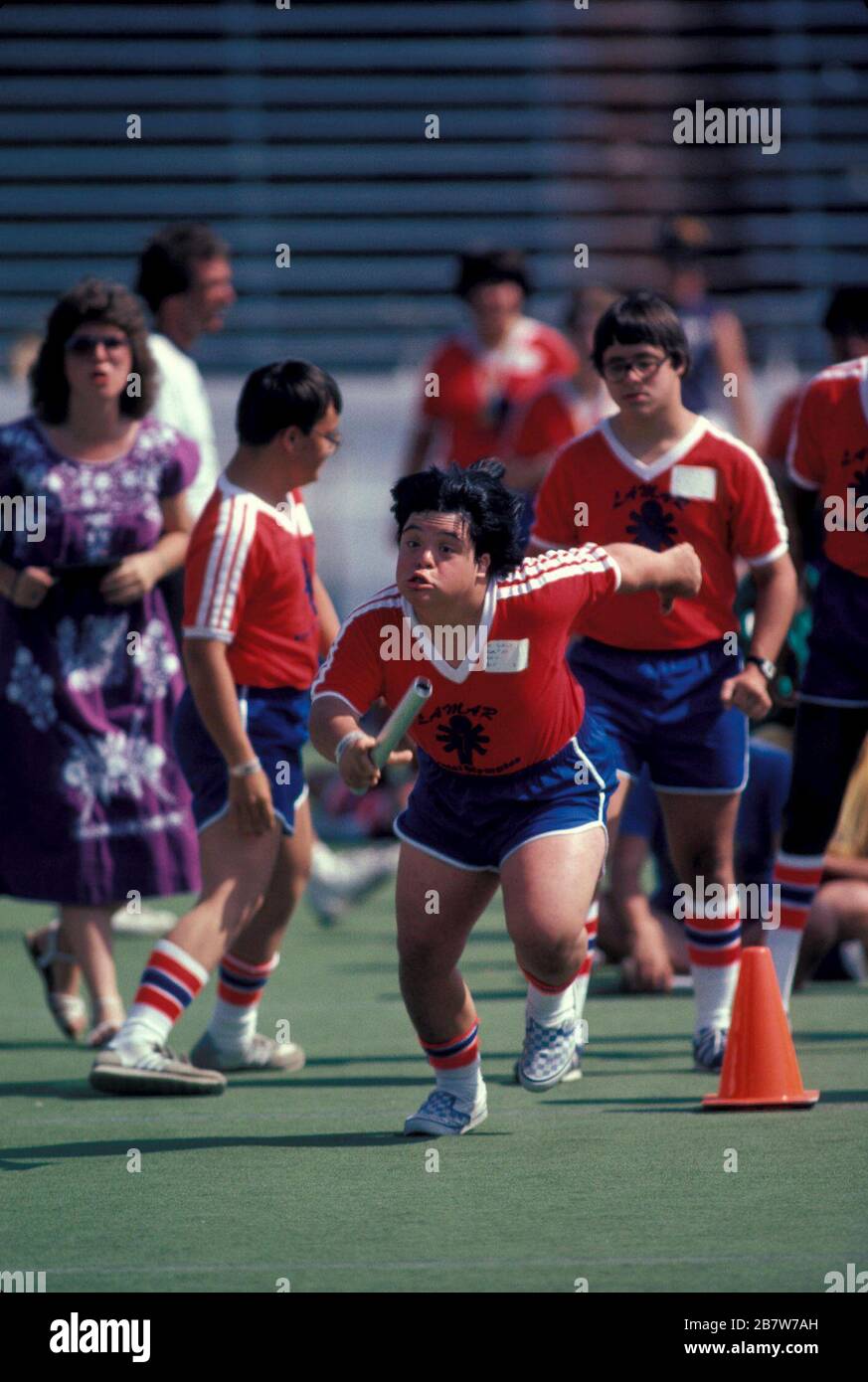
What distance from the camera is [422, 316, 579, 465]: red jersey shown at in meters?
10.9

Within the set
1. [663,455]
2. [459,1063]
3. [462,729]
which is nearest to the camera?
[462,729]

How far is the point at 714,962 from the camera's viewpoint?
634 centimetres

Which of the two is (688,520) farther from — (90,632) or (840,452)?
(90,632)

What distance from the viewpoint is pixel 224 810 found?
239 inches

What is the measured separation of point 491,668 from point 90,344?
211 cm

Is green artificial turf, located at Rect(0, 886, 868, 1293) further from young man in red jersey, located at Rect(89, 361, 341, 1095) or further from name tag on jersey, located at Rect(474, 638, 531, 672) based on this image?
name tag on jersey, located at Rect(474, 638, 531, 672)

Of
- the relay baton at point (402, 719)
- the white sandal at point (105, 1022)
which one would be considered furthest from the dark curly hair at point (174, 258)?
the relay baton at point (402, 719)

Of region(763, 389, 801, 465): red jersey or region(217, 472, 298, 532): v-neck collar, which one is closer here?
region(217, 472, 298, 532): v-neck collar

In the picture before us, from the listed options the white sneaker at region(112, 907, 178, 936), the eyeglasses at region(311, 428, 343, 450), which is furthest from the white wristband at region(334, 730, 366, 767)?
the white sneaker at region(112, 907, 178, 936)

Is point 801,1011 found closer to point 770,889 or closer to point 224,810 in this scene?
point 770,889

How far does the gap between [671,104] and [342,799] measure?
9988 millimetres

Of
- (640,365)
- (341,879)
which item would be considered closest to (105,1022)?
(640,365)

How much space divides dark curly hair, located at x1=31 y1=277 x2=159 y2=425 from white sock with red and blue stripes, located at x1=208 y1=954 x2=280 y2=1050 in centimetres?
163
